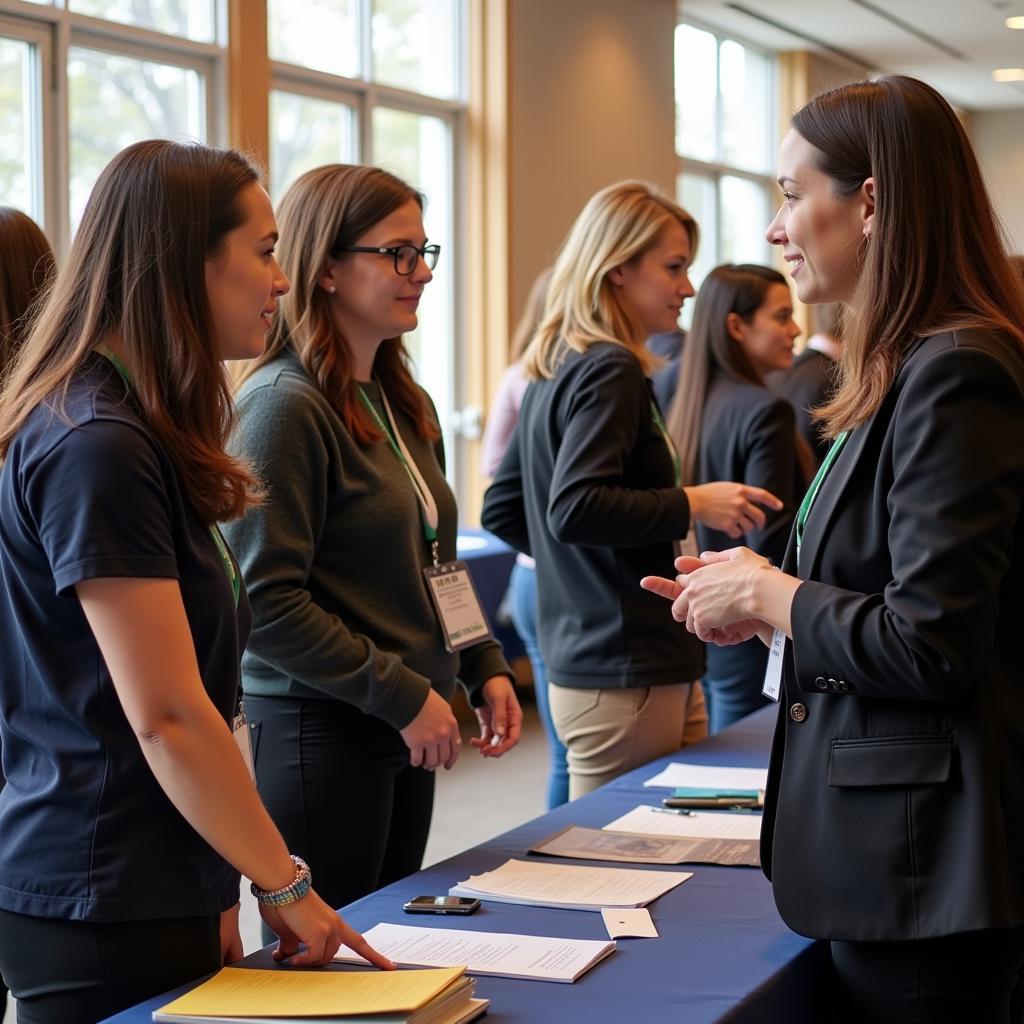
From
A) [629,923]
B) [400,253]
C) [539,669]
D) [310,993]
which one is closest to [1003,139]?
[539,669]

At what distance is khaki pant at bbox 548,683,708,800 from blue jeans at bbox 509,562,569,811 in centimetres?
26

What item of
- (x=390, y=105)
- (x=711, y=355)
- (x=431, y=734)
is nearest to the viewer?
(x=431, y=734)

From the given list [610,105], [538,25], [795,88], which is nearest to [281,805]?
[538,25]

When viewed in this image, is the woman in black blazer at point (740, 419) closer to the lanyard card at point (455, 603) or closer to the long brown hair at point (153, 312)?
the lanyard card at point (455, 603)

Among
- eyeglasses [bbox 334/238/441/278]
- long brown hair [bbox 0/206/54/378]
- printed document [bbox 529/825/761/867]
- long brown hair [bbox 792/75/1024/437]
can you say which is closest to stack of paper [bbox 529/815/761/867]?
printed document [bbox 529/825/761/867]

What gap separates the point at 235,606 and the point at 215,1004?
15.2 inches

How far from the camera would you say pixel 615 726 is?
8.27ft

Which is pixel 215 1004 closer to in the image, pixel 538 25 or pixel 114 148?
pixel 114 148

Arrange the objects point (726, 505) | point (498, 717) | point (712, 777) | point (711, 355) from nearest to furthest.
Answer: point (498, 717)
point (712, 777)
point (726, 505)
point (711, 355)

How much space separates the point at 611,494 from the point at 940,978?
120 cm

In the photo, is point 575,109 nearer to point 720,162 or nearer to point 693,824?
point 720,162

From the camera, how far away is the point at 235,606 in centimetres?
141

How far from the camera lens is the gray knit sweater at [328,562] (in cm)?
188

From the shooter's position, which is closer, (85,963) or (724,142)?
(85,963)
